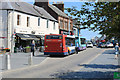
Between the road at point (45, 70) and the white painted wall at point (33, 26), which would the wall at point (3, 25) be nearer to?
the white painted wall at point (33, 26)

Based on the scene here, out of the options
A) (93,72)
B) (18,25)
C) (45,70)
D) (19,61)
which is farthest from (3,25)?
(93,72)

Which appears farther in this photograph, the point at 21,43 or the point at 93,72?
the point at 21,43

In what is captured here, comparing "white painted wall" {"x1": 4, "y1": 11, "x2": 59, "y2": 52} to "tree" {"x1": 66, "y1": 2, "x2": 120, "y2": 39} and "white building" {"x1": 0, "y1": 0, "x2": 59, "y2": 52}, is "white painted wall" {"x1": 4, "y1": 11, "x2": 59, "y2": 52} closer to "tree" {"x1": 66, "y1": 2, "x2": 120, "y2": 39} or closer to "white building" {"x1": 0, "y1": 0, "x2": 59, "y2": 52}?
"white building" {"x1": 0, "y1": 0, "x2": 59, "y2": 52}

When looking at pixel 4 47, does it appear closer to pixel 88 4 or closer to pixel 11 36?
pixel 11 36

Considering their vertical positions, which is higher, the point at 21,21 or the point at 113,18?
the point at 21,21

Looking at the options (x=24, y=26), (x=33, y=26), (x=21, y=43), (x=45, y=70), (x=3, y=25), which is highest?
(x=33, y=26)

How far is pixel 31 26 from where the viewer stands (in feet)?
128

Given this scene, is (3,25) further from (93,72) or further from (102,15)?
(102,15)

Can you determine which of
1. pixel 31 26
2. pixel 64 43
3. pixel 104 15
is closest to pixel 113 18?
pixel 104 15

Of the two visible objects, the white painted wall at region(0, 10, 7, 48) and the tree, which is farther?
the white painted wall at region(0, 10, 7, 48)

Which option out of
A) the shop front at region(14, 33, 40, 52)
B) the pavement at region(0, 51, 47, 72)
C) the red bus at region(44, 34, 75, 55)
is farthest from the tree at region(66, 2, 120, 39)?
the shop front at region(14, 33, 40, 52)

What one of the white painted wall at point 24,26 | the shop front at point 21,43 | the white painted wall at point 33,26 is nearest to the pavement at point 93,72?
the shop front at point 21,43

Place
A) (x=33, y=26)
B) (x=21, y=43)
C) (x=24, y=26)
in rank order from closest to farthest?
1. (x=21, y=43)
2. (x=24, y=26)
3. (x=33, y=26)

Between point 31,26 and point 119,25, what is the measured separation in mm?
31473
